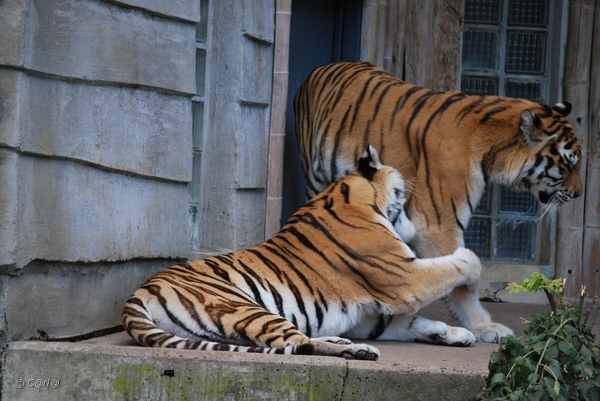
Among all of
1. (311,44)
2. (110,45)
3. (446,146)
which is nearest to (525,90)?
(311,44)

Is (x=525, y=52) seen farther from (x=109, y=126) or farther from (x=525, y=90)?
(x=109, y=126)

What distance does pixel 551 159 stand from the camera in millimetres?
5527

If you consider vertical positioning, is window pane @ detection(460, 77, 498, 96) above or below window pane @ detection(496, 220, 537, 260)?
above

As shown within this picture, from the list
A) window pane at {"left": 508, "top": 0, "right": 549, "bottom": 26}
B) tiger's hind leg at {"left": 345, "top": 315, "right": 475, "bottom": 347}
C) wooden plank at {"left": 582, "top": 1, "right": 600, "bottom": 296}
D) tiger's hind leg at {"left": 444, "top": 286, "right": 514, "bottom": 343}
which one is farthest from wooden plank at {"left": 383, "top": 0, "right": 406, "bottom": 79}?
tiger's hind leg at {"left": 345, "top": 315, "right": 475, "bottom": 347}

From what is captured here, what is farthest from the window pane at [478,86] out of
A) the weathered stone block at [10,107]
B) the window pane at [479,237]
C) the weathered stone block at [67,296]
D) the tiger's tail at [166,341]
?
the weathered stone block at [10,107]

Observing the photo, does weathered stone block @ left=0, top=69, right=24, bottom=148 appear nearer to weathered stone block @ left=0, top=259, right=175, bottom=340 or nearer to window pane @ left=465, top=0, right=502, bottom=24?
weathered stone block @ left=0, top=259, right=175, bottom=340

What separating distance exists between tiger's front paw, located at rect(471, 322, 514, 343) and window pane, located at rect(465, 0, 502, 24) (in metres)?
3.09

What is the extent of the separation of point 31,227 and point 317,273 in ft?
4.54

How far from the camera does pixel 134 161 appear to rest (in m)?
4.75

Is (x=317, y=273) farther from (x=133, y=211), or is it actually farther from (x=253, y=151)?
(x=253, y=151)

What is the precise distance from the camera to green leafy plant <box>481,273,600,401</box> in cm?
334

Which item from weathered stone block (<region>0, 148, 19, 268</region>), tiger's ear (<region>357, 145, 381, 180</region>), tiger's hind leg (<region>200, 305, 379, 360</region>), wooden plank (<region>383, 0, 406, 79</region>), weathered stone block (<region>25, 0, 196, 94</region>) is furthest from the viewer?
wooden plank (<region>383, 0, 406, 79</region>)

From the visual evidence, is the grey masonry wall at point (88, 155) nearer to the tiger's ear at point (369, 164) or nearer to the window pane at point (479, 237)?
the tiger's ear at point (369, 164)

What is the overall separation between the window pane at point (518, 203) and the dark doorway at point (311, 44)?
164 centimetres
